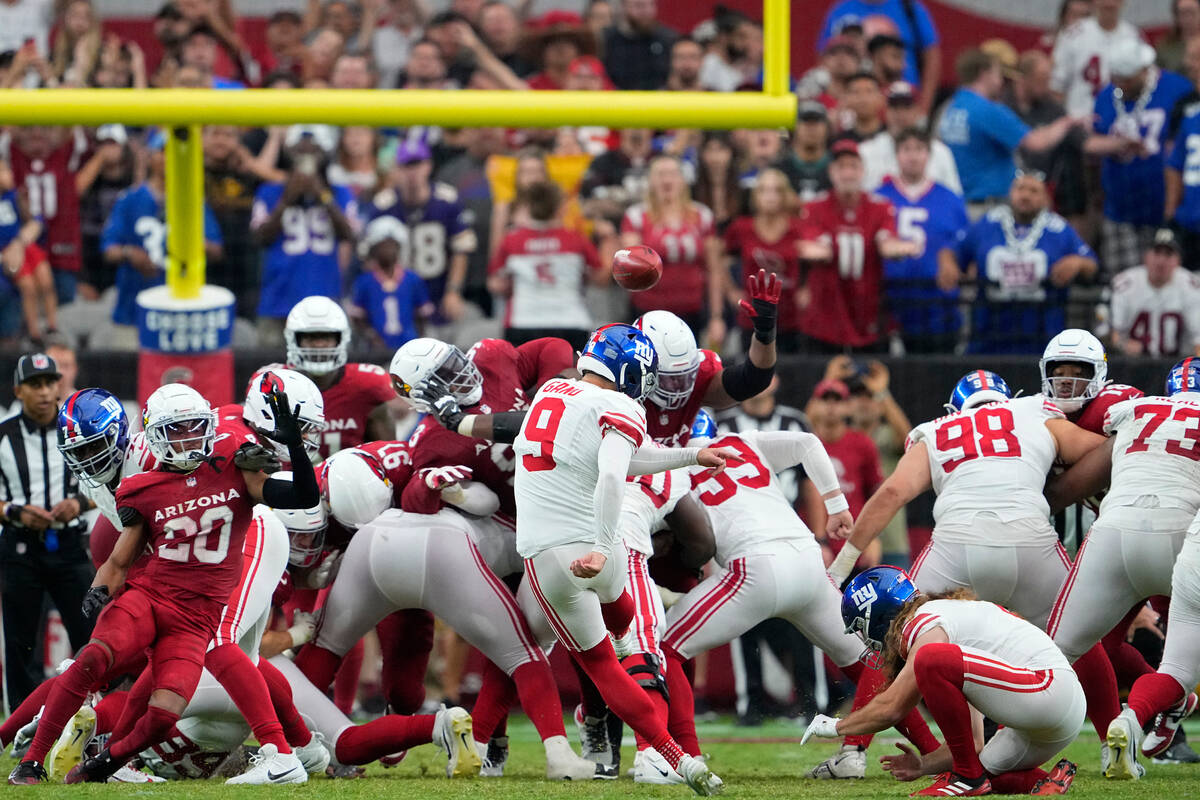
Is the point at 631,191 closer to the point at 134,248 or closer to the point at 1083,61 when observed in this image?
the point at 134,248

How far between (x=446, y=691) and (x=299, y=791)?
3.73 m

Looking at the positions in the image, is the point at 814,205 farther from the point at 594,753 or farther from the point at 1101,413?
the point at 594,753

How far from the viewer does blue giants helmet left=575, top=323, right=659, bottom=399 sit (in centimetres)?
629

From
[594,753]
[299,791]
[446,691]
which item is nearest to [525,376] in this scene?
[594,753]

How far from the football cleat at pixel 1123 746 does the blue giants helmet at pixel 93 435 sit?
370 cm

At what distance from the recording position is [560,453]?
6.20 metres

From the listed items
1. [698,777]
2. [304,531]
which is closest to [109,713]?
[304,531]

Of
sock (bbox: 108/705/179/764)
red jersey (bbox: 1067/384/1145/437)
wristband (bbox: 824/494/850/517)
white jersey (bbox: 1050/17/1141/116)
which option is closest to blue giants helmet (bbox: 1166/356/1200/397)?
red jersey (bbox: 1067/384/1145/437)

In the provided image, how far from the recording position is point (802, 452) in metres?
6.93

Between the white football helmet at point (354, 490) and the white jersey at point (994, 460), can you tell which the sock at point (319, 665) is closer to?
the white football helmet at point (354, 490)

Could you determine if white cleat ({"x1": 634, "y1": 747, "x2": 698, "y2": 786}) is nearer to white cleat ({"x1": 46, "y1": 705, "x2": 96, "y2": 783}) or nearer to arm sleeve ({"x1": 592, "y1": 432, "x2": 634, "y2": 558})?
arm sleeve ({"x1": 592, "y1": 432, "x2": 634, "y2": 558})

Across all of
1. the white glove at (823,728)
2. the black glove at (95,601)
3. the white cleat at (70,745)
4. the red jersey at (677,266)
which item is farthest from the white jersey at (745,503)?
the red jersey at (677,266)

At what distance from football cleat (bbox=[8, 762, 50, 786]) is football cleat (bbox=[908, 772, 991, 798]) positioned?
2929mm

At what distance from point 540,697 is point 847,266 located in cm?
421
